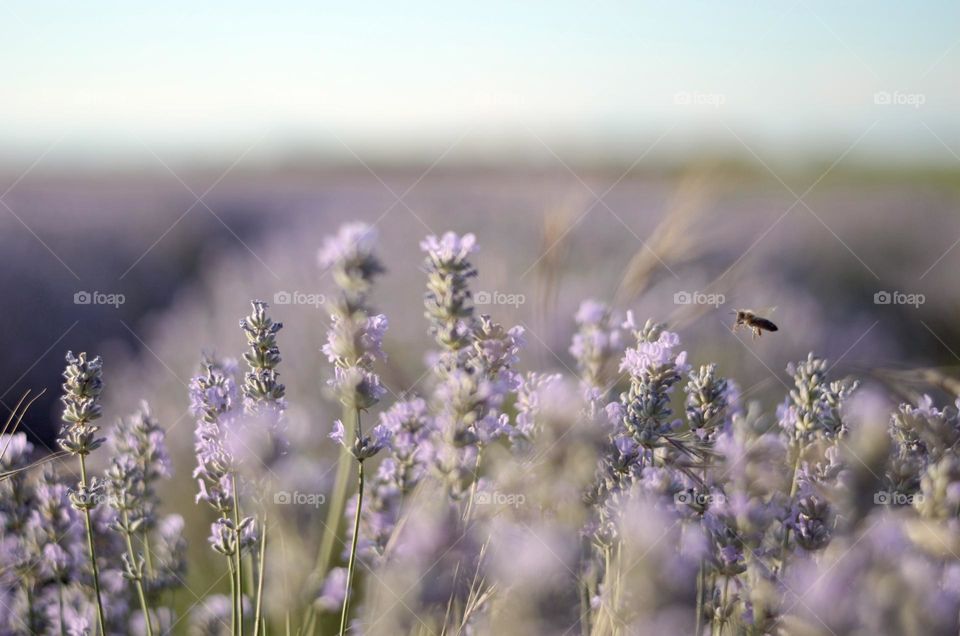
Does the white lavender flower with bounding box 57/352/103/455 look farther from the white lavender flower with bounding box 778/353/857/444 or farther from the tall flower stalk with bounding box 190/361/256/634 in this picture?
the white lavender flower with bounding box 778/353/857/444

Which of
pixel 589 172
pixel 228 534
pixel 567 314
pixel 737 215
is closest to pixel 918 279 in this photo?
pixel 737 215

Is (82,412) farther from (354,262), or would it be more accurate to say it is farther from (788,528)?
(788,528)

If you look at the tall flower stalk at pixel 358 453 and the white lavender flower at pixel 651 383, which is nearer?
the tall flower stalk at pixel 358 453

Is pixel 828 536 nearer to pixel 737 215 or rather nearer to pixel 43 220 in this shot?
pixel 737 215

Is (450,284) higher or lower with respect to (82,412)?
higher

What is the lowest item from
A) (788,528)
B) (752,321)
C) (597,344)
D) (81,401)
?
(788,528)

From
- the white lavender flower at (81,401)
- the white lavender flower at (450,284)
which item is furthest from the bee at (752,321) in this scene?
the white lavender flower at (81,401)

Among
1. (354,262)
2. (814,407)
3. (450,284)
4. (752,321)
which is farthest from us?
(752,321)

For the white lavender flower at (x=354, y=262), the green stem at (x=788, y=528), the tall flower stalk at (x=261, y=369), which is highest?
the white lavender flower at (x=354, y=262)

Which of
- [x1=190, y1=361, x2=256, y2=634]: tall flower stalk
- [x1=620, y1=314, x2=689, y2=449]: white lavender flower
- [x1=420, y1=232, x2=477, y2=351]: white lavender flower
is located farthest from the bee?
[x1=190, y1=361, x2=256, y2=634]: tall flower stalk

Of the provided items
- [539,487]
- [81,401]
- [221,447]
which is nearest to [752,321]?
[539,487]

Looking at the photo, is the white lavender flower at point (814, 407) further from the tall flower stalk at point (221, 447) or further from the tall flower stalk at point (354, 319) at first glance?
the tall flower stalk at point (221, 447)

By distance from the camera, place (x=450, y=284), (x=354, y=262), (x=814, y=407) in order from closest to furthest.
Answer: (x=354, y=262) → (x=450, y=284) → (x=814, y=407)
